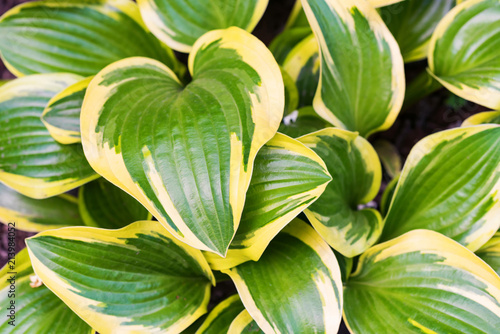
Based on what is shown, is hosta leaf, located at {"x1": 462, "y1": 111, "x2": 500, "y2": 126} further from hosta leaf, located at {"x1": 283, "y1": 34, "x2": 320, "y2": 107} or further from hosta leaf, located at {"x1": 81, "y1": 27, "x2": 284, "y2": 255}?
hosta leaf, located at {"x1": 81, "y1": 27, "x2": 284, "y2": 255}

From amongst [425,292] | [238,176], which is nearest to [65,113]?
[238,176]

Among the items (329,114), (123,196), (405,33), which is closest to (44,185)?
(123,196)

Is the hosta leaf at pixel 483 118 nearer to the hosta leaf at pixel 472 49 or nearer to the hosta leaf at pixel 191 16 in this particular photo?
the hosta leaf at pixel 472 49

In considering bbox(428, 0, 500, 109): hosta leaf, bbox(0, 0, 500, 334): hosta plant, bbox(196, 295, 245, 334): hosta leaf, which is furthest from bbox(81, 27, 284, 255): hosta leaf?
bbox(428, 0, 500, 109): hosta leaf

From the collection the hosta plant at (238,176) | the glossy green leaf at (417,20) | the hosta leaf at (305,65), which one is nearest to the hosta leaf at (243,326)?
the hosta plant at (238,176)

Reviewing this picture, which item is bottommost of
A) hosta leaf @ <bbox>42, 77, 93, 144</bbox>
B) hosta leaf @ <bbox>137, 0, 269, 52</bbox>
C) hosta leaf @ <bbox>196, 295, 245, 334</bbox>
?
hosta leaf @ <bbox>196, 295, 245, 334</bbox>

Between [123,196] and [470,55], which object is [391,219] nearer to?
[470,55]

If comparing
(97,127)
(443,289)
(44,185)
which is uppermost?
(97,127)
